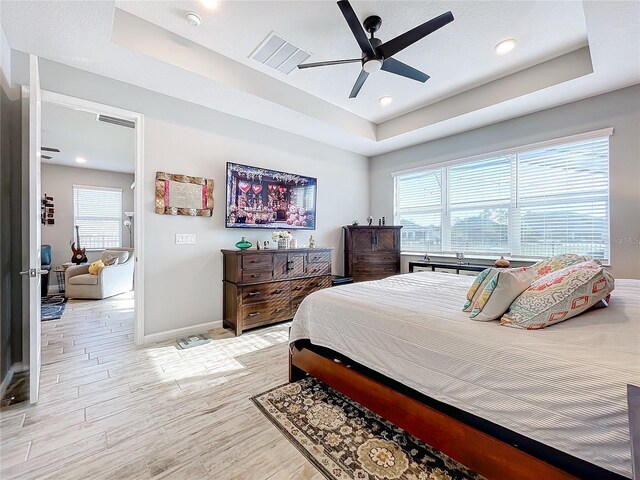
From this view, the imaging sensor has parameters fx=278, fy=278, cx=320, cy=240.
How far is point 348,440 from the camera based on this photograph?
1.62 metres

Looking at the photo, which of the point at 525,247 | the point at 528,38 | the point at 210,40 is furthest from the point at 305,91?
the point at 525,247

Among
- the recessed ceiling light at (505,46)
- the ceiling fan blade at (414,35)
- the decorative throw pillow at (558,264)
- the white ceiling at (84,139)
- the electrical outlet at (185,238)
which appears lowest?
the decorative throw pillow at (558,264)

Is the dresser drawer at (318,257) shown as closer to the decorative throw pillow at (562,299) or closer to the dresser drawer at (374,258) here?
the dresser drawer at (374,258)

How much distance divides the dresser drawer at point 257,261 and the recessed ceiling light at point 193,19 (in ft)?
7.56

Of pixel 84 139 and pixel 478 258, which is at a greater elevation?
pixel 84 139

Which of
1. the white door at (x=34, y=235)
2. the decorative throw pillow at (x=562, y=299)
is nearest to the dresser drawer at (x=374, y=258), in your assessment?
the decorative throw pillow at (x=562, y=299)

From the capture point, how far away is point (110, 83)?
2.86m

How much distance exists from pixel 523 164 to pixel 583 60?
49.4 inches

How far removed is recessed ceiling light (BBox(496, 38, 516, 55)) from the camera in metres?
2.65

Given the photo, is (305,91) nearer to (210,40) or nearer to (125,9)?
(210,40)

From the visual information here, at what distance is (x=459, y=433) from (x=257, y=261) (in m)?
2.70

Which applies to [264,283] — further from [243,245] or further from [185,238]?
[185,238]

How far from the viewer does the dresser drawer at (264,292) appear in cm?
341

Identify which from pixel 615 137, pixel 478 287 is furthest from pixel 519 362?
pixel 615 137
